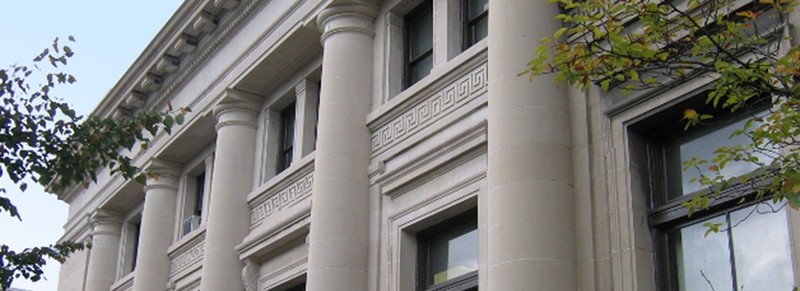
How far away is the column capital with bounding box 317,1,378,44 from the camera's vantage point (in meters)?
20.5

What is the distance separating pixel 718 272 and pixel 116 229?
23.3 m

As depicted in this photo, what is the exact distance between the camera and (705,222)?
1312cm

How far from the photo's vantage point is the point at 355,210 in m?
18.9

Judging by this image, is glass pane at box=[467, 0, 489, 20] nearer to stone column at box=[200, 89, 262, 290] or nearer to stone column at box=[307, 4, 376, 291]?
stone column at box=[307, 4, 376, 291]

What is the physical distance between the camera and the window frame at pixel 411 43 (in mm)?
19812

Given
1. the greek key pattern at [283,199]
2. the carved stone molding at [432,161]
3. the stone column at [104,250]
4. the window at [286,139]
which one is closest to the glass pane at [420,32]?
the carved stone molding at [432,161]

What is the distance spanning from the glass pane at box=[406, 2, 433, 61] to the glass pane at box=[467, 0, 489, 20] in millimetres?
1108

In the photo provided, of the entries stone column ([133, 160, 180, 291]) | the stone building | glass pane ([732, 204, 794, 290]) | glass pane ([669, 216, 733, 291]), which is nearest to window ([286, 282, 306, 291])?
the stone building

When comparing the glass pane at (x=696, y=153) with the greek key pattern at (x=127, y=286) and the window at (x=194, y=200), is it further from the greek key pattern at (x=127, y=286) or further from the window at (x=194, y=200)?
the greek key pattern at (x=127, y=286)

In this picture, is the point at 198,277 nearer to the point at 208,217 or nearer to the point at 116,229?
the point at 208,217

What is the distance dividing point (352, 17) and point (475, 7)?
2.79m

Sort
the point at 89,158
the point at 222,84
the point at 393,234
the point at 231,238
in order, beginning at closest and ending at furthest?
the point at 89,158 < the point at 393,234 < the point at 231,238 < the point at 222,84

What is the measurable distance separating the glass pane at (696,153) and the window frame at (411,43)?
6520 mm

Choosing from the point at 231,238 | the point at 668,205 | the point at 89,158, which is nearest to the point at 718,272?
the point at 668,205
